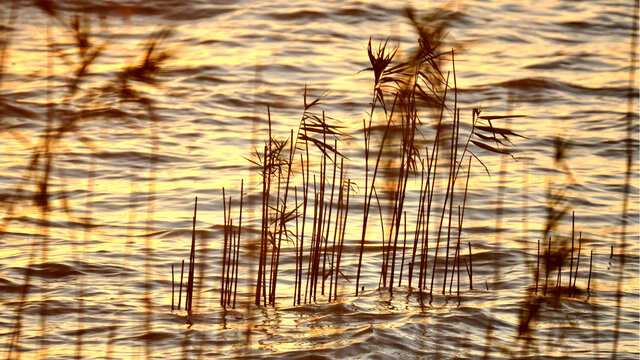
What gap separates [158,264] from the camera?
7207 mm

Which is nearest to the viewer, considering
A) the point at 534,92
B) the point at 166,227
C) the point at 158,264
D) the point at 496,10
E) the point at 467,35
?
the point at 158,264

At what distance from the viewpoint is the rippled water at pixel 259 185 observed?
534 cm

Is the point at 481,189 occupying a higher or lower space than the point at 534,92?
lower

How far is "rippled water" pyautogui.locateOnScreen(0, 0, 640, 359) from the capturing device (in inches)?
210

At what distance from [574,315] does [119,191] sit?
16.3 ft

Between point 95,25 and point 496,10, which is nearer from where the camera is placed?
point 95,25

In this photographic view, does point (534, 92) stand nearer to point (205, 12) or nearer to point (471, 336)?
point (205, 12)

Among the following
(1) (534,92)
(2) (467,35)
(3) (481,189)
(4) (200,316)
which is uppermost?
(2) (467,35)

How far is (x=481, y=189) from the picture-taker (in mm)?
9742

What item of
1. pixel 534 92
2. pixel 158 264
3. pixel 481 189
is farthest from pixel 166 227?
pixel 534 92

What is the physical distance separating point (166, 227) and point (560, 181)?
4.10 meters

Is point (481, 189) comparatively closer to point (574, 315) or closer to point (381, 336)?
point (574, 315)

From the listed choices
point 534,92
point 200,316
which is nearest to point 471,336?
point 200,316

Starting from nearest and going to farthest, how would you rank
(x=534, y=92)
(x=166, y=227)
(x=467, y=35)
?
(x=166, y=227)
(x=534, y=92)
(x=467, y=35)
